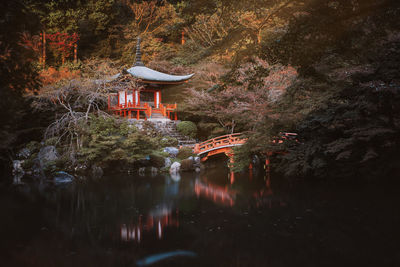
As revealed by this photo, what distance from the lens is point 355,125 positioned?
5.63 metres

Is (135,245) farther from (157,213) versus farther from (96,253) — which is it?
(157,213)

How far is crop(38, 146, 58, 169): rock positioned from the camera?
1163cm

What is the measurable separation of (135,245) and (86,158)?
298 inches

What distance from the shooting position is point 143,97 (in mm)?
17109

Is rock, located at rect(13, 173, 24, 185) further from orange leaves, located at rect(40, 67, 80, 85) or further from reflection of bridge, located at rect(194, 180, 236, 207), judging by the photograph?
reflection of bridge, located at rect(194, 180, 236, 207)

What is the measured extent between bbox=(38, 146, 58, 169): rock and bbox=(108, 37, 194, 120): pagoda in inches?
168

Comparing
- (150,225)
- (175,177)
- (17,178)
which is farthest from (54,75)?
(150,225)

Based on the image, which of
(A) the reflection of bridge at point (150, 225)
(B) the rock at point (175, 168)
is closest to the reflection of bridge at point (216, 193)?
(A) the reflection of bridge at point (150, 225)

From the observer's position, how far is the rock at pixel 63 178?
10.9m

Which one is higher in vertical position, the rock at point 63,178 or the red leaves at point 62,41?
the red leaves at point 62,41

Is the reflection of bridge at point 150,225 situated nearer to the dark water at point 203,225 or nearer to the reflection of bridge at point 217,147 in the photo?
the dark water at point 203,225

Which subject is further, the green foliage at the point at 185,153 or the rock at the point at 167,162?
the green foliage at the point at 185,153

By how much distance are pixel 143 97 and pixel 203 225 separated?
12.0 metres

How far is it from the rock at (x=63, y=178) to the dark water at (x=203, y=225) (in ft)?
2.92
